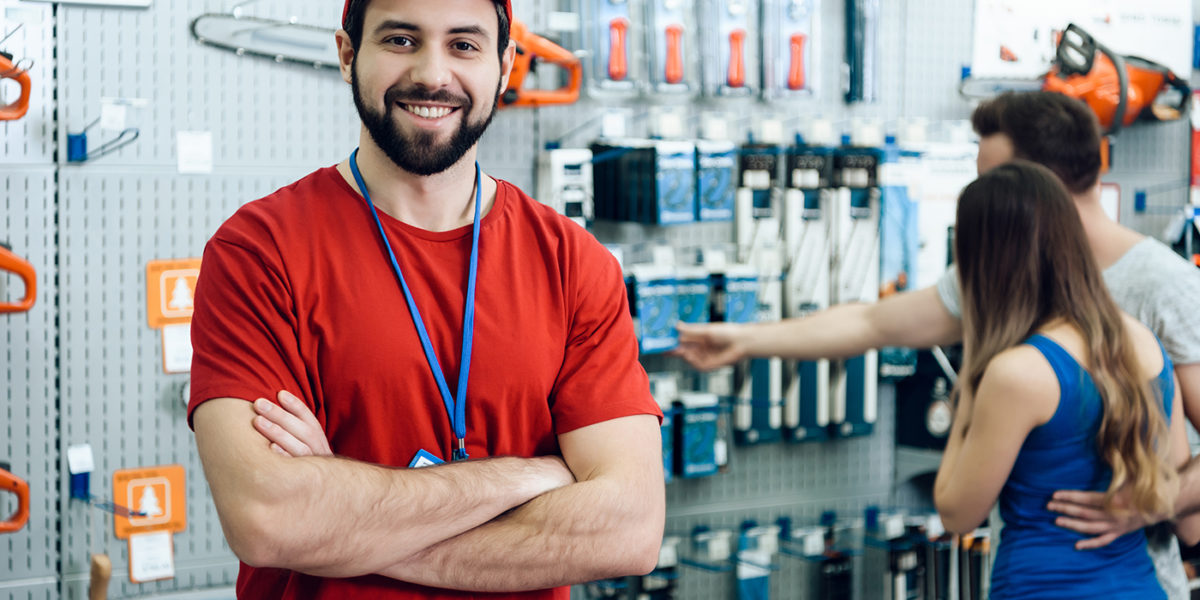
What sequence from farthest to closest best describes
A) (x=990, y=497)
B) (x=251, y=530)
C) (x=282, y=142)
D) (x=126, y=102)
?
(x=282, y=142)
(x=126, y=102)
(x=990, y=497)
(x=251, y=530)

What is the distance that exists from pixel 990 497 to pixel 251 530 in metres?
1.44

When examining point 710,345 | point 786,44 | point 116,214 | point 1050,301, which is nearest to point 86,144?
point 116,214

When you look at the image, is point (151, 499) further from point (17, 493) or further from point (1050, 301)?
point (1050, 301)

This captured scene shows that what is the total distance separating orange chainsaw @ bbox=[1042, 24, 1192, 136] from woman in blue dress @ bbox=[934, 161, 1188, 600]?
2034 mm

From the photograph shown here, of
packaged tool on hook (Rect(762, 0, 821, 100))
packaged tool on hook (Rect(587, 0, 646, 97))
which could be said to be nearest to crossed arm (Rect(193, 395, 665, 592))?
packaged tool on hook (Rect(587, 0, 646, 97))

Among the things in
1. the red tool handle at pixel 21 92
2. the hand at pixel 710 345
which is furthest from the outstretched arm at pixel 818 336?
the red tool handle at pixel 21 92

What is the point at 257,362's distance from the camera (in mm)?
1552

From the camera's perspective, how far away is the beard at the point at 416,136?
5.40 feet

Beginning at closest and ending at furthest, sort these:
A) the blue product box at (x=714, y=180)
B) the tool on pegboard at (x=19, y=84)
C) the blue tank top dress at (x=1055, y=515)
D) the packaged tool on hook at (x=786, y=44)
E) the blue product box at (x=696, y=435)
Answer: the blue tank top dress at (x=1055, y=515) → the tool on pegboard at (x=19, y=84) → the blue product box at (x=714, y=180) → the blue product box at (x=696, y=435) → the packaged tool on hook at (x=786, y=44)

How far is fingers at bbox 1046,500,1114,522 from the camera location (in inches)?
83.7

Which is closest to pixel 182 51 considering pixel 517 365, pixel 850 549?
pixel 517 365

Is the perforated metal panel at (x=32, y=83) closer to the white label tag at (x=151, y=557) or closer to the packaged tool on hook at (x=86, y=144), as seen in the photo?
the packaged tool on hook at (x=86, y=144)

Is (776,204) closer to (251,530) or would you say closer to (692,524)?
(692,524)

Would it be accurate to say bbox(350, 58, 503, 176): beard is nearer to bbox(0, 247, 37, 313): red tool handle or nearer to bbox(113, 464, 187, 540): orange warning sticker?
bbox(0, 247, 37, 313): red tool handle
